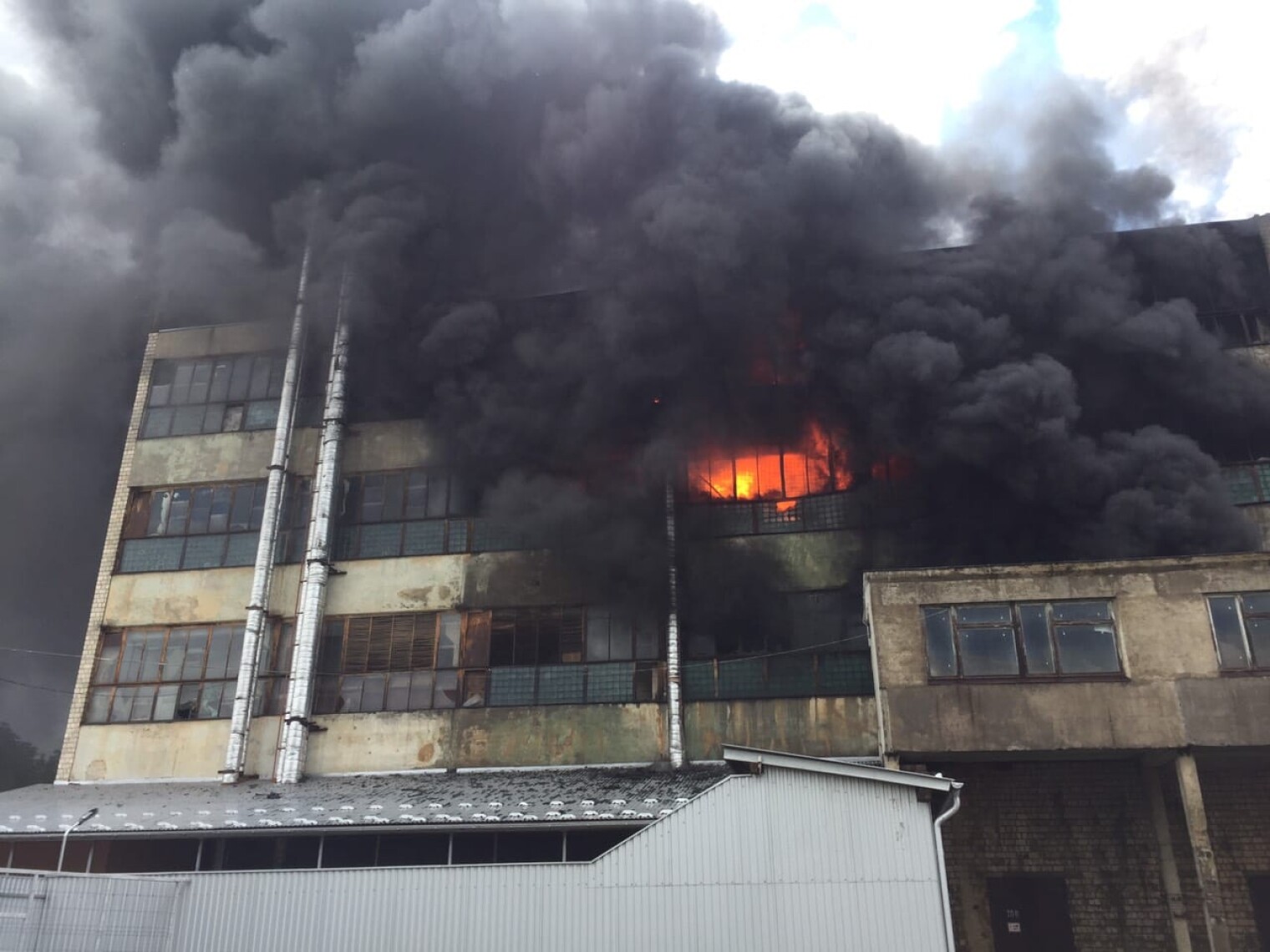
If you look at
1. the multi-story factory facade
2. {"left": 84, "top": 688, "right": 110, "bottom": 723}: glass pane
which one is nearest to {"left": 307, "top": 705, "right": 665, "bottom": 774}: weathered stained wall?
the multi-story factory facade

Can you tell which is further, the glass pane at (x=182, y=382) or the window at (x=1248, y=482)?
the glass pane at (x=182, y=382)

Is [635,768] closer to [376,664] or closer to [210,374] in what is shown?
[376,664]

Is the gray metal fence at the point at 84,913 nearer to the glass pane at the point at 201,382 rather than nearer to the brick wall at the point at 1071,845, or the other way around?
the brick wall at the point at 1071,845

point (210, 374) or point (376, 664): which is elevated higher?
point (210, 374)

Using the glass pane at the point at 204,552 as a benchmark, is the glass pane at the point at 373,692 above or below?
below

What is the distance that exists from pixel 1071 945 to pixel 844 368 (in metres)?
11.9

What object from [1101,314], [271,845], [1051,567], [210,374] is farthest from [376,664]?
[1101,314]

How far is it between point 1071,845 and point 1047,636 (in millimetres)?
4348

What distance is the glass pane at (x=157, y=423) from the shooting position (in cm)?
2458

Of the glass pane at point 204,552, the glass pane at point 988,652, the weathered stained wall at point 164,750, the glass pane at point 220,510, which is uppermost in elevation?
the glass pane at point 220,510

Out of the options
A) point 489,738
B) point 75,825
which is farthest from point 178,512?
point 489,738

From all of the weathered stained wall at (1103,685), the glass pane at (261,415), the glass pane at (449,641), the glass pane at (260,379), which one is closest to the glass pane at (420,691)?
the glass pane at (449,641)

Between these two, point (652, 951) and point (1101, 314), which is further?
point (1101, 314)

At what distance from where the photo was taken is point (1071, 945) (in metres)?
16.7
